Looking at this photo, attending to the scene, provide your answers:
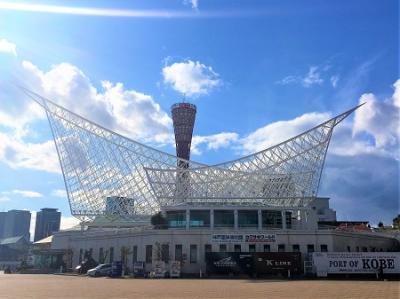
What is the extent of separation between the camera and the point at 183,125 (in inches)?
5979

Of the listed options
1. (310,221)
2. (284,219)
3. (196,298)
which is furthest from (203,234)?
(196,298)

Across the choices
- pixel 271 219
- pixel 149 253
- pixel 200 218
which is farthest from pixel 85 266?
pixel 271 219

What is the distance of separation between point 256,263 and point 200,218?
81.2 feet

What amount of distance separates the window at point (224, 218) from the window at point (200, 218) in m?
1.41

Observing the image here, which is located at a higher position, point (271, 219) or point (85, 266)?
point (271, 219)

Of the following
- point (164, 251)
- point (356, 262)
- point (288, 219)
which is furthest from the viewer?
point (288, 219)

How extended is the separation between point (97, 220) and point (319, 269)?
194ft

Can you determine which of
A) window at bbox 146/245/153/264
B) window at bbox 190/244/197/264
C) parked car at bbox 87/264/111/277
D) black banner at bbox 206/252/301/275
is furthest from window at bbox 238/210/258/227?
parked car at bbox 87/264/111/277

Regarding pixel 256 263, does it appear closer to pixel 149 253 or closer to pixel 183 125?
pixel 149 253

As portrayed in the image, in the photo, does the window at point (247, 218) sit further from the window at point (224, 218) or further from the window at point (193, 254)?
the window at point (193, 254)

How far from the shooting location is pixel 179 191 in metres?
85.2

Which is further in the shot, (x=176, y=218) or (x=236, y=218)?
(x=236, y=218)

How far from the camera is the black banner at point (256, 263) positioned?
172ft

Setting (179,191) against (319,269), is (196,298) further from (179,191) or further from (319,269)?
(179,191)
